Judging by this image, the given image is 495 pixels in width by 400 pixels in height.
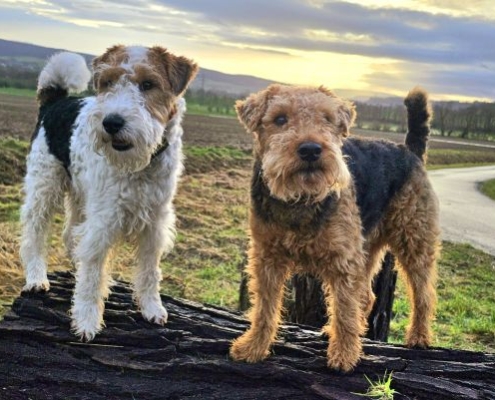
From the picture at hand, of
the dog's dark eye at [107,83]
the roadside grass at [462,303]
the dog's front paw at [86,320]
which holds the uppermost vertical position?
the dog's dark eye at [107,83]

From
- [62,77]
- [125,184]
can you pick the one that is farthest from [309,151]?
[62,77]

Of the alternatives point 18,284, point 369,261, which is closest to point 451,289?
point 369,261

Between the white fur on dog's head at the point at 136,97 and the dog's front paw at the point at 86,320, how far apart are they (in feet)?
3.71

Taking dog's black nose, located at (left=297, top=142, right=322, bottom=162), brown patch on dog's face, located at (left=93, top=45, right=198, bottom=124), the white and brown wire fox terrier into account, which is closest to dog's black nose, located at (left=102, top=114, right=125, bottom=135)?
the white and brown wire fox terrier

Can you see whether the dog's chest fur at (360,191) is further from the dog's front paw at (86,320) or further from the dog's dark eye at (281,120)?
the dog's front paw at (86,320)

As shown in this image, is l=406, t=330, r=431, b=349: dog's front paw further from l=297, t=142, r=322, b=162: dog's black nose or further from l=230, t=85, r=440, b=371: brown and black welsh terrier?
l=297, t=142, r=322, b=162: dog's black nose

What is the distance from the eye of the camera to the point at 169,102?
3.86 meters

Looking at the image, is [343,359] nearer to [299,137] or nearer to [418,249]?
A: [418,249]

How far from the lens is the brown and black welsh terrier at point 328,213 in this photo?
10.8 ft

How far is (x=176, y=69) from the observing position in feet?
12.8

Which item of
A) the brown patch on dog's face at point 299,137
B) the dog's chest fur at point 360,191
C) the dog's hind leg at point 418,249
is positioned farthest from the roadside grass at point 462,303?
the brown patch on dog's face at point 299,137

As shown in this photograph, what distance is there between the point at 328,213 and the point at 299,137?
0.59 meters

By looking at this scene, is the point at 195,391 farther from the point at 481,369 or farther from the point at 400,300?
the point at 400,300

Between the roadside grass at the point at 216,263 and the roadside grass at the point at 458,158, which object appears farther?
the roadside grass at the point at 458,158
